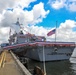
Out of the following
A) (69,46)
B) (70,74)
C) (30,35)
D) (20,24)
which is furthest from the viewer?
(20,24)

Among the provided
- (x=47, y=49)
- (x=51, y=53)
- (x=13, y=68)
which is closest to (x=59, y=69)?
(x=47, y=49)

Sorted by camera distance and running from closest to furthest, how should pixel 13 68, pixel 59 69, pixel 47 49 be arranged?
pixel 13 68, pixel 59 69, pixel 47 49

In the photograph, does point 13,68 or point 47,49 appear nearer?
point 13,68

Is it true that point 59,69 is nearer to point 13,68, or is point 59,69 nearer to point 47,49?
point 47,49

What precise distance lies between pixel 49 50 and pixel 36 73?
25.2 m

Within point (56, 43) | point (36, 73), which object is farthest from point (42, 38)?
point (36, 73)

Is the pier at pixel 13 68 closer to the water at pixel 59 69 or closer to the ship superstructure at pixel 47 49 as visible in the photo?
the water at pixel 59 69

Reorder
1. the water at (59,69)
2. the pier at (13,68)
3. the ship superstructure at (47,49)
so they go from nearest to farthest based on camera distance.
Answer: the pier at (13,68) < the water at (59,69) < the ship superstructure at (47,49)

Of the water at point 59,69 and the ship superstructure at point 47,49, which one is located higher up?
the ship superstructure at point 47,49

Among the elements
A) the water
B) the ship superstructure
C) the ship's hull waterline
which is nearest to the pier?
the water

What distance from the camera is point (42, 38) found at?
5497 cm

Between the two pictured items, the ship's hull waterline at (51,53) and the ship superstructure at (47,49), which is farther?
the ship's hull waterline at (51,53)

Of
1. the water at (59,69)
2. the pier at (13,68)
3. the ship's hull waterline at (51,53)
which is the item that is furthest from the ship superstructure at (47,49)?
the pier at (13,68)

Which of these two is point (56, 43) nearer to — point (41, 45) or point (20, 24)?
point (41, 45)
